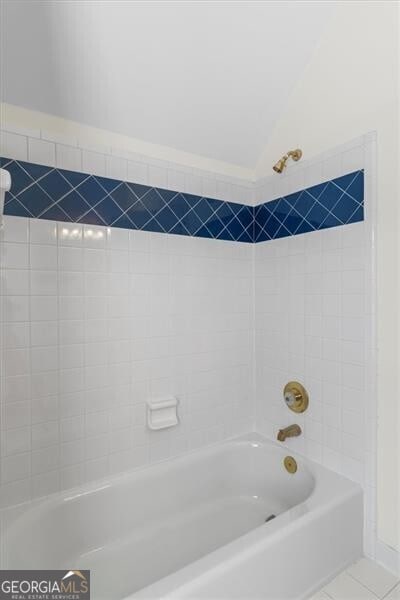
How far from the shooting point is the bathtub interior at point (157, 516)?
136 cm

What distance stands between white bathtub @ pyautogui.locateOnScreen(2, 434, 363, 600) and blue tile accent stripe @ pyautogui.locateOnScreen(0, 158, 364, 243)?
4.06 feet

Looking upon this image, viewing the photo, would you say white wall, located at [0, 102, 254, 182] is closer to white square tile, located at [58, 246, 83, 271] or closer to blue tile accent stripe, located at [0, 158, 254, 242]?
blue tile accent stripe, located at [0, 158, 254, 242]

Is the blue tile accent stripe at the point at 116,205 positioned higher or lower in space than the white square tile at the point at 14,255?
higher

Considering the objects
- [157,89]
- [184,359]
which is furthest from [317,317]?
[157,89]

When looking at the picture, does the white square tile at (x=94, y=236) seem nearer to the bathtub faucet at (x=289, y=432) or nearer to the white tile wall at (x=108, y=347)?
the white tile wall at (x=108, y=347)

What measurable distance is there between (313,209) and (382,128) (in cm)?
44

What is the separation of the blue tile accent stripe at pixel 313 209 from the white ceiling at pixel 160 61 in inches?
19.7

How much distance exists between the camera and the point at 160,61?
4.77 ft

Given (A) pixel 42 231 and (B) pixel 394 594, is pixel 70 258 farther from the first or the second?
(B) pixel 394 594

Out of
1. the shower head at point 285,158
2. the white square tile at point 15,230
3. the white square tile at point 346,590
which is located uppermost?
the shower head at point 285,158

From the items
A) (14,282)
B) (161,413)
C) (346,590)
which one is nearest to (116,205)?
(14,282)

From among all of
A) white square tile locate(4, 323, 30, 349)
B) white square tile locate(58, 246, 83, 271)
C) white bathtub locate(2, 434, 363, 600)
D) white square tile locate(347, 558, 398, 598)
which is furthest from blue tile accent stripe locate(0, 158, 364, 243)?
white square tile locate(347, 558, 398, 598)

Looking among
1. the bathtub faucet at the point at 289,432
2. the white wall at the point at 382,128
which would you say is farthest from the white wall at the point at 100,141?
the bathtub faucet at the point at 289,432

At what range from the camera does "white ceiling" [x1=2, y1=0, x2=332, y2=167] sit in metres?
1.27
